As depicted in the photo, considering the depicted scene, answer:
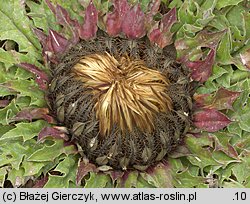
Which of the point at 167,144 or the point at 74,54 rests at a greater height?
the point at 74,54

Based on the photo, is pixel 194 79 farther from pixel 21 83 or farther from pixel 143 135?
pixel 21 83

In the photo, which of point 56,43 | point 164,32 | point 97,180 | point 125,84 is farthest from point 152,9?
point 97,180

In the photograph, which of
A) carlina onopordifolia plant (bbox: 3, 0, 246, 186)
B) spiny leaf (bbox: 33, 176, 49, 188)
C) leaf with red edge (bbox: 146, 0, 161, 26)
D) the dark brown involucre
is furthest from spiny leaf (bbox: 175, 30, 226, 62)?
spiny leaf (bbox: 33, 176, 49, 188)

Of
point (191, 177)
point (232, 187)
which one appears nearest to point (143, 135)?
point (191, 177)

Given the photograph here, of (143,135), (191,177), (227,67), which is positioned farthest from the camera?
(227,67)

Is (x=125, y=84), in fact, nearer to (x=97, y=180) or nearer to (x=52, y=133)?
(x=52, y=133)

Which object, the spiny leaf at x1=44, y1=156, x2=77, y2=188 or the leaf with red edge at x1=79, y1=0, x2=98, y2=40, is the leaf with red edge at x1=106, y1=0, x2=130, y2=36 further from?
the spiny leaf at x1=44, y1=156, x2=77, y2=188
